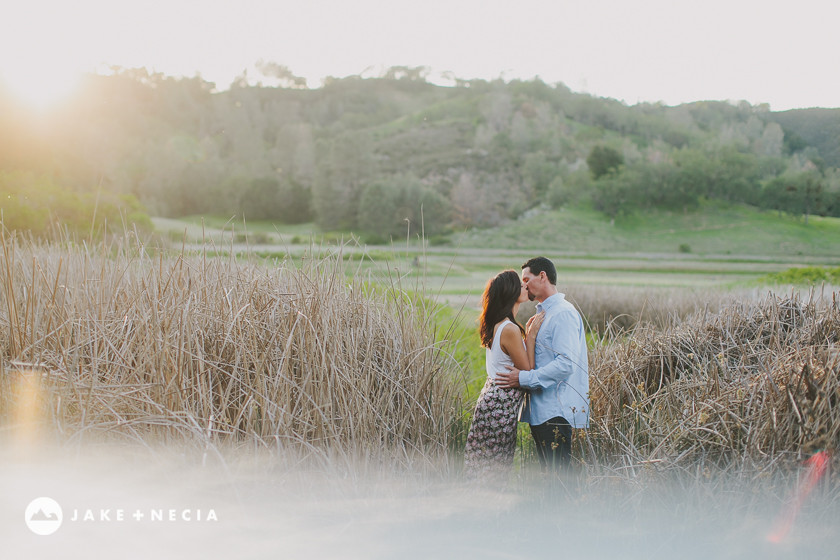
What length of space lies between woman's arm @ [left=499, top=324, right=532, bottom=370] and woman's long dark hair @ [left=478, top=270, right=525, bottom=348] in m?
0.08

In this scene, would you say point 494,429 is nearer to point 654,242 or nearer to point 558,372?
point 558,372

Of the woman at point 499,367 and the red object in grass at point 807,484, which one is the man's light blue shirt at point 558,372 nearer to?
the woman at point 499,367

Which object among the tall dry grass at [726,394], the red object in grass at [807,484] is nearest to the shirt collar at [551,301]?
the tall dry grass at [726,394]

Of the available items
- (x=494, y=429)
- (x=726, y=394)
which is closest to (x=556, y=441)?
(x=494, y=429)

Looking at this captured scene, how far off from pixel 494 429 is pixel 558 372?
513 millimetres

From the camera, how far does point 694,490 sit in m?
3.33

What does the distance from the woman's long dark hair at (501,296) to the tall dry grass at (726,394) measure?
90 centimetres

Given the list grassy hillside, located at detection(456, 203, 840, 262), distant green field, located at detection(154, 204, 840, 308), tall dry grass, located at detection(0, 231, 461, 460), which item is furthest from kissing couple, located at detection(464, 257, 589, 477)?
grassy hillside, located at detection(456, 203, 840, 262)

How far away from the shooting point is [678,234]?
51531mm

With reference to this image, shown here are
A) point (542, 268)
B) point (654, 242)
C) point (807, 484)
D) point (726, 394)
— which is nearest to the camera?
point (807, 484)

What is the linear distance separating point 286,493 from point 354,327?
1.14m

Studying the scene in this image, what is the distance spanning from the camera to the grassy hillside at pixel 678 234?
44.7 metres

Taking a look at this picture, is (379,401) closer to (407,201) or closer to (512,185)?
(407,201)

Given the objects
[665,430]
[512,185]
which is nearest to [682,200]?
[512,185]
